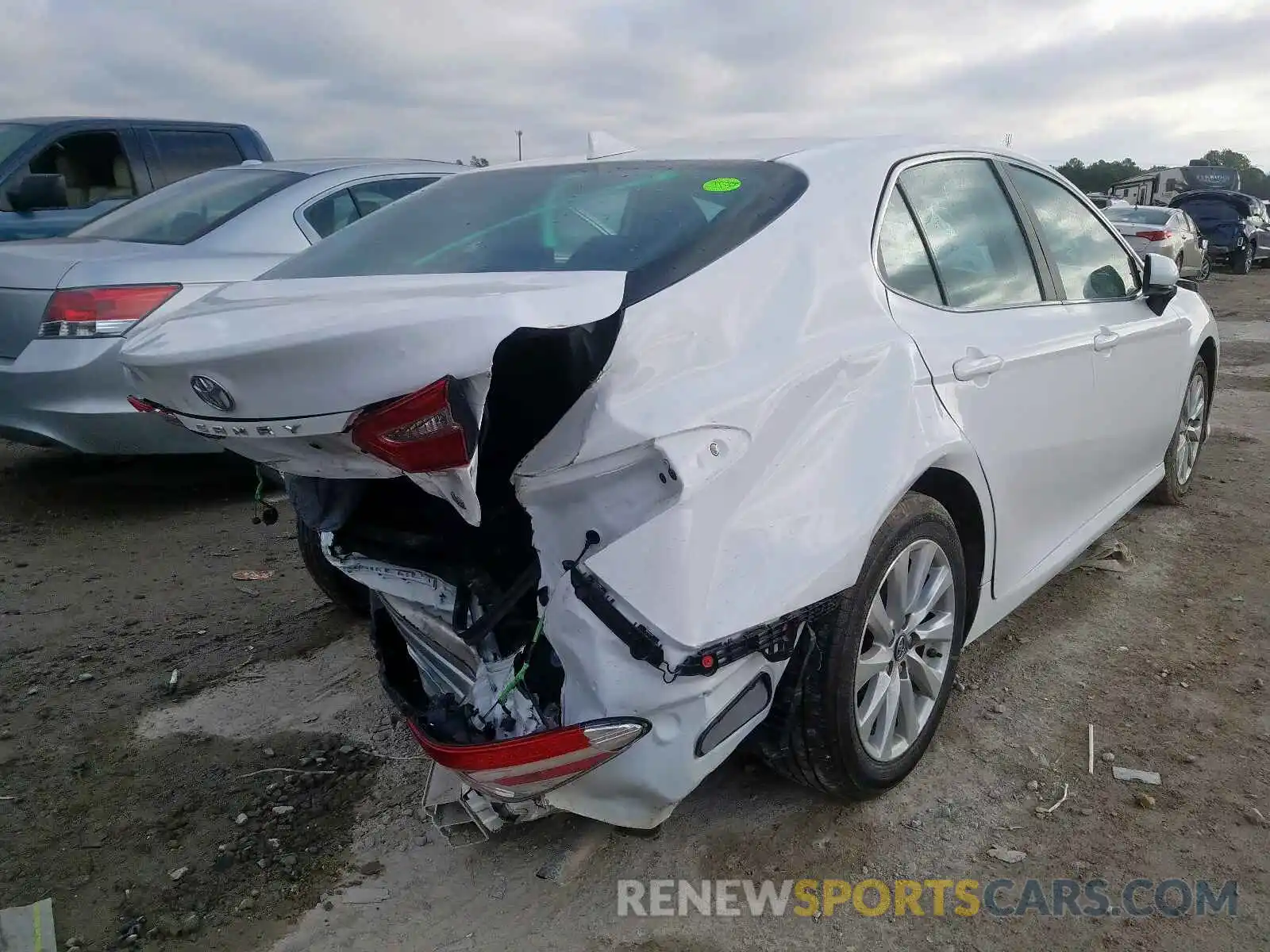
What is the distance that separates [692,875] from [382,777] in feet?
2.98

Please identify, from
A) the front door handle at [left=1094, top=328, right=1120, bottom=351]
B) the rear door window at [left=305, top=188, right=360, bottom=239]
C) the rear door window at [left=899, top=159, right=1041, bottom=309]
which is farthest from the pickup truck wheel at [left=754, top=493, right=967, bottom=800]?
the rear door window at [left=305, top=188, right=360, bottom=239]

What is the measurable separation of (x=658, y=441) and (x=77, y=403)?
363cm

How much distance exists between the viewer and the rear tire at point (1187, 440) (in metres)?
4.47

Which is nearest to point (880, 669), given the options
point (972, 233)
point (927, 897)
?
point (927, 897)

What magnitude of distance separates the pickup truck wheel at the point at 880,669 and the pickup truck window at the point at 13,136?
6.90m

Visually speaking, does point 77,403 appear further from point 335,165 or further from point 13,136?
point 13,136

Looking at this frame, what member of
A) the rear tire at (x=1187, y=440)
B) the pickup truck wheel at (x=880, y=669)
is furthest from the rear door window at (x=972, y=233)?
the rear tire at (x=1187, y=440)

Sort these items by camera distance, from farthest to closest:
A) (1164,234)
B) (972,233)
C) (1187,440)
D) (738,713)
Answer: (1164,234) < (1187,440) < (972,233) < (738,713)

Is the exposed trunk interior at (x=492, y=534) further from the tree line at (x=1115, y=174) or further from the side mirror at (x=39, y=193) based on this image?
the tree line at (x=1115, y=174)

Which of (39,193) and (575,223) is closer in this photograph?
(575,223)

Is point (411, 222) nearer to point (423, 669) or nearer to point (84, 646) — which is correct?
point (423, 669)

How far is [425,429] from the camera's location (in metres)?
1.72

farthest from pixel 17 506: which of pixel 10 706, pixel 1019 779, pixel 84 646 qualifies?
pixel 1019 779

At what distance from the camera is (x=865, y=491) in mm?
2127
